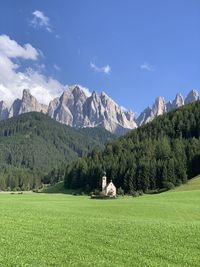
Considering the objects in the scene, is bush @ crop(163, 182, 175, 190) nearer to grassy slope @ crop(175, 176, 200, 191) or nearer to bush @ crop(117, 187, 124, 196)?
grassy slope @ crop(175, 176, 200, 191)

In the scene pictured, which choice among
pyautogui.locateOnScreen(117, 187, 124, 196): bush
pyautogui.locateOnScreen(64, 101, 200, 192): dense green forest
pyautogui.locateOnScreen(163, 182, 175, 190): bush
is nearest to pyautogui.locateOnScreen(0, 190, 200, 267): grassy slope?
pyautogui.locateOnScreen(163, 182, 175, 190): bush

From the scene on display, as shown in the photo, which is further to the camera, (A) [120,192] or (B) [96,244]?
(A) [120,192]

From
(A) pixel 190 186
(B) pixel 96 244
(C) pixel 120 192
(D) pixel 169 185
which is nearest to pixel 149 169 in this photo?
(C) pixel 120 192

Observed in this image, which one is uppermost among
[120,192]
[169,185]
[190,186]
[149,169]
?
[149,169]

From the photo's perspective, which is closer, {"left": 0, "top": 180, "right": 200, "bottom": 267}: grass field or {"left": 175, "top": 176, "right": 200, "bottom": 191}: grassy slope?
{"left": 0, "top": 180, "right": 200, "bottom": 267}: grass field

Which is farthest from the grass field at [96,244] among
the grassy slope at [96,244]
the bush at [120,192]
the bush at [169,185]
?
the bush at [120,192]

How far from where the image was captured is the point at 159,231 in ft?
131

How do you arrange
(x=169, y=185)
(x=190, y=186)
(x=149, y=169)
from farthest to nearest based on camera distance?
(x=149, y=169), (x=169, y=185), (x=190, y=186)

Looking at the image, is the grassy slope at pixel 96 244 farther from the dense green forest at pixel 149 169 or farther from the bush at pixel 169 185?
the dense green forest at pixel 149 169

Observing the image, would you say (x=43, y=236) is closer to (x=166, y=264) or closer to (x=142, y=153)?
(x=166, y=264)

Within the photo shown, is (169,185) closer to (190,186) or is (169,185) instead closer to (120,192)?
(190,186)

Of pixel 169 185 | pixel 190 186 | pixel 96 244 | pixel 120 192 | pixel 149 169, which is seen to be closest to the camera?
pixel 96 244

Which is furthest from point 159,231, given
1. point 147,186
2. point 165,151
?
point 165,151

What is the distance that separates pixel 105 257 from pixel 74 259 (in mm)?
2168
